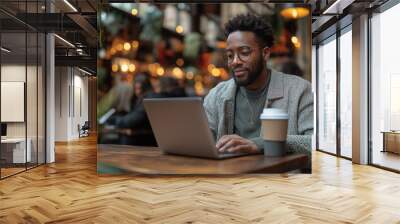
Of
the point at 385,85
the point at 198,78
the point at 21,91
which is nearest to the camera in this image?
the point at 198,78

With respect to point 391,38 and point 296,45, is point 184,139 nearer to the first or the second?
point 296,45

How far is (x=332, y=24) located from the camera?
816 cm

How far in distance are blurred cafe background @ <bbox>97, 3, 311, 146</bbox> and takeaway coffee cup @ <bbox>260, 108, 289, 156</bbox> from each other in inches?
23.5

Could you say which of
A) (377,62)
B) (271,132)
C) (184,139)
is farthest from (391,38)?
(184,139)

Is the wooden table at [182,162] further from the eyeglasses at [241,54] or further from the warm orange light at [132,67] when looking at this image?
the eyeglasses at [241,54]

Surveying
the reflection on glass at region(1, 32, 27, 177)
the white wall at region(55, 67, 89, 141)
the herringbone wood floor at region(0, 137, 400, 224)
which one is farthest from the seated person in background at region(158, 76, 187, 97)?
the white wall at region(55, 67, 89, 141)

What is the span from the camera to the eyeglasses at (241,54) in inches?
202

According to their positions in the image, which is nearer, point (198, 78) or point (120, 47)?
point (198, 78)

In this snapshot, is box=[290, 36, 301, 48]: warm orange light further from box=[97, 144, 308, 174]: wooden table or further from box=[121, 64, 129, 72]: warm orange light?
box=[121, 64, 129, 72]: warm orange light

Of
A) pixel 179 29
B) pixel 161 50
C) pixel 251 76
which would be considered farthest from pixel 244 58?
pixel 161 50

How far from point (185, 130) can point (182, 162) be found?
51 centimetres

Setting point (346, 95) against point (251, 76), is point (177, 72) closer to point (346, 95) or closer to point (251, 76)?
point (251, 76)

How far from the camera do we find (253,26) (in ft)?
A: 17.3

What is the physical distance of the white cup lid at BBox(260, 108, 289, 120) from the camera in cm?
517
